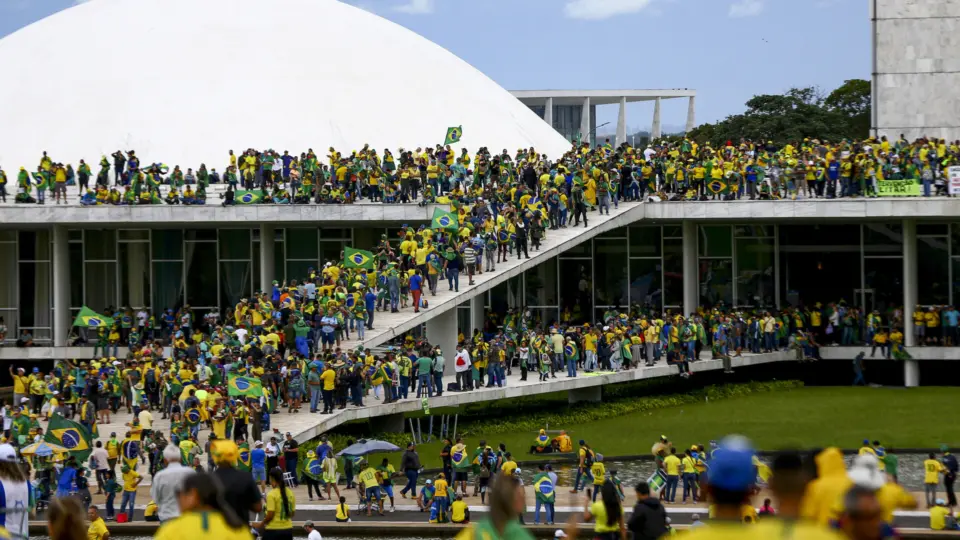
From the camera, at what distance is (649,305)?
133ft

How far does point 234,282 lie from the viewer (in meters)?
42.3

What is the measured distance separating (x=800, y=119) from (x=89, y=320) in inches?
1882

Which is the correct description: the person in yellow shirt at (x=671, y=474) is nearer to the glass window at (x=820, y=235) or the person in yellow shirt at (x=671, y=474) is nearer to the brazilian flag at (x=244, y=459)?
the brazilian flag at (x=244, y=459)

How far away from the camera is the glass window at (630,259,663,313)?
41656 millimetres

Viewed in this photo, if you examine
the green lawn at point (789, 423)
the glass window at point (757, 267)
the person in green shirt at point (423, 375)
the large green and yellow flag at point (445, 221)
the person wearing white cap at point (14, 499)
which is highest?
the large green and yellow flag at point (445, 221)

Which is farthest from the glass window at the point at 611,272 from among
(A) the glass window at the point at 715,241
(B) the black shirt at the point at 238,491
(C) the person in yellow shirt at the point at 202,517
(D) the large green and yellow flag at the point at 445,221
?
(C) the person in yellow shirt at the point at 202,517

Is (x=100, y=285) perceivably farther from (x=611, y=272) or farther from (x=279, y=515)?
(x=279, y=515)

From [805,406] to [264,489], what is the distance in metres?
14.9

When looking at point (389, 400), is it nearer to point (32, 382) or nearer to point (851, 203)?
point (32, 382)

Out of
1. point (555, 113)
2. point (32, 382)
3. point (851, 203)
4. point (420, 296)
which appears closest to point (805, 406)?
point (851, 203)

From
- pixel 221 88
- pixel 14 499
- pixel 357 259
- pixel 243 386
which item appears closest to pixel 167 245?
pixel 221 88

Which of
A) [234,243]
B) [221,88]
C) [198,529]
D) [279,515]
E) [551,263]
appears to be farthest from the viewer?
[221,88]

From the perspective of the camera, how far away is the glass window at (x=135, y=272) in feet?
139

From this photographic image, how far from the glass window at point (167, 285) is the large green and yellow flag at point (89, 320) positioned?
5.18 m
